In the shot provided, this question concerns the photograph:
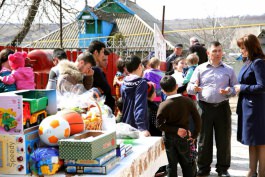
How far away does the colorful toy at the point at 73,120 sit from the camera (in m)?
2.79

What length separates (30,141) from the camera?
8.45 feet

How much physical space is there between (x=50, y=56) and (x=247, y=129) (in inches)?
133

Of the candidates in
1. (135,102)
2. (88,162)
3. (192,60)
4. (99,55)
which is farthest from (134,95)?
(88,162)

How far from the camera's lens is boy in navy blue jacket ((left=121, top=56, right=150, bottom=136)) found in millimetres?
4309

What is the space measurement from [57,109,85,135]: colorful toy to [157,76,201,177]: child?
68.5 inches

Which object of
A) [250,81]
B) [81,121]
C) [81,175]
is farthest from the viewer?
[250,81]

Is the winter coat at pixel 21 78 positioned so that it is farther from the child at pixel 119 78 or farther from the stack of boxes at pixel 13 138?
the stack of boxes at pixel 13 138

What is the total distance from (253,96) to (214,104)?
596mm

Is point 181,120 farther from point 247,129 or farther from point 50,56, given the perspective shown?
point 50,56

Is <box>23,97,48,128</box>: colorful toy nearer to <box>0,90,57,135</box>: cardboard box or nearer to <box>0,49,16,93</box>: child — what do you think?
<box>0,90,57,135</box>: cardboard box

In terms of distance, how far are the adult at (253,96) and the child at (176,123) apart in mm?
1011

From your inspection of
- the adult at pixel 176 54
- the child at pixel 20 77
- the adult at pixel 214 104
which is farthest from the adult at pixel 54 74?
the adult at pixel 176 54

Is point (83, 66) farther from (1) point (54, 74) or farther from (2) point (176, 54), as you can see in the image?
(2) point (176, 54)

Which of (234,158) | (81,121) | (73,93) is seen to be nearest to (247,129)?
(234,158)
